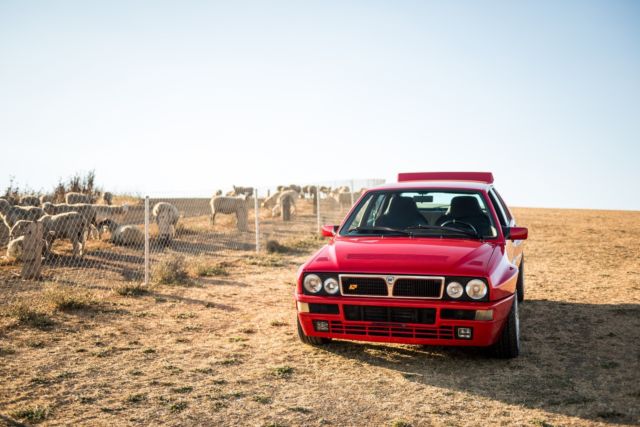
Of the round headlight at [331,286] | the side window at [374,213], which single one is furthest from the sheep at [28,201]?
the round headlight at [331,286]

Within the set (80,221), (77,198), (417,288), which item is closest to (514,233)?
(417,288)

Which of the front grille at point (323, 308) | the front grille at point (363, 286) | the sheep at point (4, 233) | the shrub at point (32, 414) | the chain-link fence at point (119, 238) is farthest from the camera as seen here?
the sheep at point (4, 233)

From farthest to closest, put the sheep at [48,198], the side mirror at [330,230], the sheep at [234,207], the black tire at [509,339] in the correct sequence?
the sheep at [48,198] < the sheep at [234,207] < the side mirror at [330,230] < the black tire at [509,339]

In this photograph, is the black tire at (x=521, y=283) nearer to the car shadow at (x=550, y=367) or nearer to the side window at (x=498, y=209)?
the car shadow at (x=550, y=367)

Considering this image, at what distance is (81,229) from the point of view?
560 inches

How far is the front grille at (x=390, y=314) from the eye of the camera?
16.7ft

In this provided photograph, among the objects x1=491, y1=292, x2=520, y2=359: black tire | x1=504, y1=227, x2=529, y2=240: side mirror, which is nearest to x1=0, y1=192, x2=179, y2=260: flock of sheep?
x1=504, y1=227, x2=529, y2=240: side mirror

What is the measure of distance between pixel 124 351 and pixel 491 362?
3.84 metres

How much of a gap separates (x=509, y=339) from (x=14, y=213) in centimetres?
1399

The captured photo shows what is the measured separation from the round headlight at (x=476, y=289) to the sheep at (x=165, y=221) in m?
12.8

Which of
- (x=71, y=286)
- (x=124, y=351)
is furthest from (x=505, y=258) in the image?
(x=71, y=286)

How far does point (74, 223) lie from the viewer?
45.4ft

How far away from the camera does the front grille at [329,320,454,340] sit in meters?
5.10

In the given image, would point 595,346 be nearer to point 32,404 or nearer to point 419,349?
point 419,349
